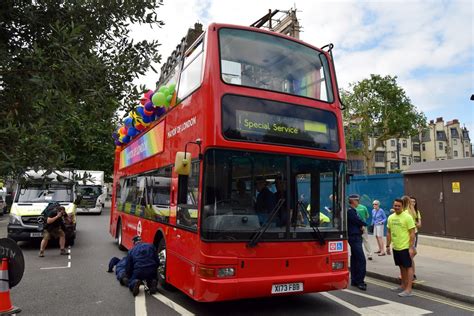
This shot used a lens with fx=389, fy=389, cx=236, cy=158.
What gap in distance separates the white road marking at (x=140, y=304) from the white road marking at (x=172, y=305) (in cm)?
24

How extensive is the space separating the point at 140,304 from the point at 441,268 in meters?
7.18

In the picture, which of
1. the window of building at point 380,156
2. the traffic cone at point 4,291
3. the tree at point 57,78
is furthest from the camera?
the window of building at point 380,156

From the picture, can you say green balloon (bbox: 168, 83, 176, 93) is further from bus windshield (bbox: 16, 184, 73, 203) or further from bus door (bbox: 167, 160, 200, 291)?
bus windshield (bbox: 16, 184, 73, 203)

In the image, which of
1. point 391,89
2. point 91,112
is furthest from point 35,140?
point 391,89

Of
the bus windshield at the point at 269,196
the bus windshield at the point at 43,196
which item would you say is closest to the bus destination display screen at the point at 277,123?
the bus windshield at the point at 269,196

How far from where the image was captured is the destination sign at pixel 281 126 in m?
5.56

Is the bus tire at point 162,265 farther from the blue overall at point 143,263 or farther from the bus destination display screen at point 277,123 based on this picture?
the bus destination display screen at point 277,123

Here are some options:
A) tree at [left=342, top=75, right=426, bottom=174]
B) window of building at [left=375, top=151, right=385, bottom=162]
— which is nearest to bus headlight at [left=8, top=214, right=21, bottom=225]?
tree at [left=342, top=75, right=426, bottom=174]

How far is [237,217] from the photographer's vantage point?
5340 mm

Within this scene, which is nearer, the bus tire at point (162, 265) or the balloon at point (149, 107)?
the bus tire at point (162, 265)

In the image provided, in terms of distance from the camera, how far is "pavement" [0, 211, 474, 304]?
289 inches

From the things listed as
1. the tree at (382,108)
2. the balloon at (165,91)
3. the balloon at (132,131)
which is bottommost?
the balloon at (132,131)

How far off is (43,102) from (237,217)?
288 cm

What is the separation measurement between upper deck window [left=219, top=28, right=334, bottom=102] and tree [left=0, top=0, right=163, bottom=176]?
184cm
